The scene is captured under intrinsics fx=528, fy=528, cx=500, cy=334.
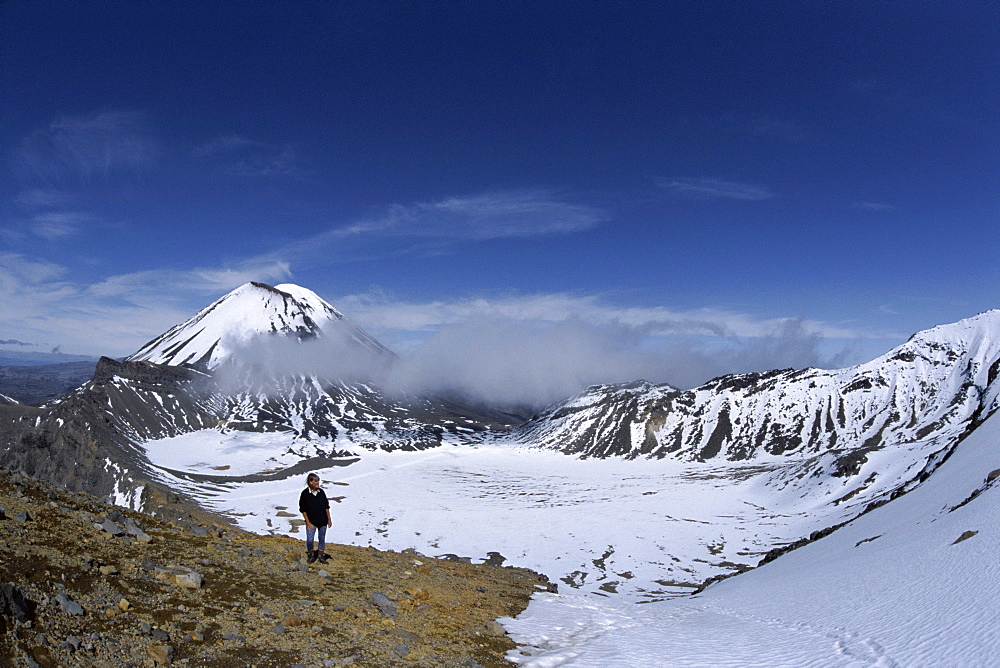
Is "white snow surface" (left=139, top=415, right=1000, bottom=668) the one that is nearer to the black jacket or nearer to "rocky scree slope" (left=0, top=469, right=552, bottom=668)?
"rocky scree slope" (left=0, top=469, right=552, bottom=668)

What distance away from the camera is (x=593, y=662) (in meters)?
10.8

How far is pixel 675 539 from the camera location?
253 ft

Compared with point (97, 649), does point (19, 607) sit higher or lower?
higher

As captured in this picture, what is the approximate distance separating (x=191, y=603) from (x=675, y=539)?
258 feet

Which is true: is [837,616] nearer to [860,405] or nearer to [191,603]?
[191,603]

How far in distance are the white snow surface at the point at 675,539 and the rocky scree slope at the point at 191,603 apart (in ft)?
8.38

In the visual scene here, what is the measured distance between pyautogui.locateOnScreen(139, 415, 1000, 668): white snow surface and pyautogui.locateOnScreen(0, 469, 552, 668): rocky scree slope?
2.55m

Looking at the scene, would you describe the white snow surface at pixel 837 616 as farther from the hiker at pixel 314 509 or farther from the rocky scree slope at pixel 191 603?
the hiker at pixel 314 509

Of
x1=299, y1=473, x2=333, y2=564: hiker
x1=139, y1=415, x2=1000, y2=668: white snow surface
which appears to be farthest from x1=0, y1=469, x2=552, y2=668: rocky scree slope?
x1=139, y1=415, x2=1000, y2=668: white snow surface

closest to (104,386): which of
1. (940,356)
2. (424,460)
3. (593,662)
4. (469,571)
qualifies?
(424,460)

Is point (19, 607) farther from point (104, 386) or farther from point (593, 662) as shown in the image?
point (104, 386)

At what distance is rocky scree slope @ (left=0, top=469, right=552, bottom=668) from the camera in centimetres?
749

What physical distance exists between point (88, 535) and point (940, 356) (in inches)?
9280

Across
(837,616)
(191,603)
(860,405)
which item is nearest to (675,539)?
(837,616)
